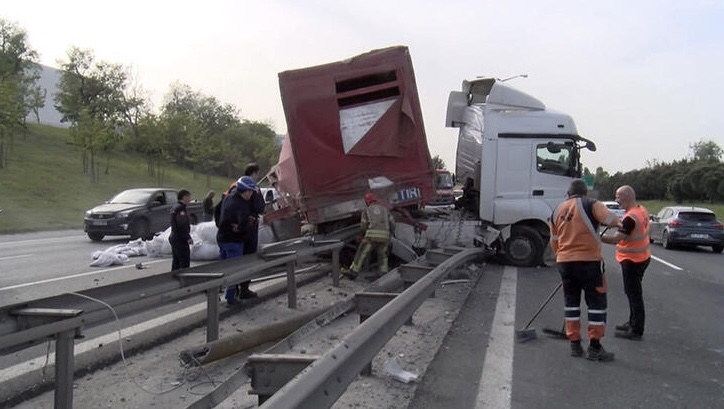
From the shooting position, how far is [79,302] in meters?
4.15

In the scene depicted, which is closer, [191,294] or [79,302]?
[79,302]

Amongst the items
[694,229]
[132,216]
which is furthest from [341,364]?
[694,229]

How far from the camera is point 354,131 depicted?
10.4 m

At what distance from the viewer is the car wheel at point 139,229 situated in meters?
18.0

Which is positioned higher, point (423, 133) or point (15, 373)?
point (423, 133)

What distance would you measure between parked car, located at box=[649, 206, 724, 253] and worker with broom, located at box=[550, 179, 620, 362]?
16.2 m

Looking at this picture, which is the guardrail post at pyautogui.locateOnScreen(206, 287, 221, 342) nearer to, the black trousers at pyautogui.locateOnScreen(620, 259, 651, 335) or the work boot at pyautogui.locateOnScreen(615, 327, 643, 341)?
the work boot at pyautogui.locateOnScreen(615, 327, 643, 341)

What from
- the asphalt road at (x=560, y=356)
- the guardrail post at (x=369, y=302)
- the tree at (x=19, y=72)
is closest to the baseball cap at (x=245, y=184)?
the asphalt road at (x=560, y=356)

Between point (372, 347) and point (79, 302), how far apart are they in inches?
80.1

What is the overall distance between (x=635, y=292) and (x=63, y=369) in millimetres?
5740

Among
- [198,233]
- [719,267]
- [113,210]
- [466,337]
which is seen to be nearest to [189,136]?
[113,210]

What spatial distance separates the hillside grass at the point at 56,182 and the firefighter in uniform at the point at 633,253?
72.5ft

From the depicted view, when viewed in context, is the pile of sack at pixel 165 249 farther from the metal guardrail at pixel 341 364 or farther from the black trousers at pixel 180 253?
the metal guardrail at pixel 341 364

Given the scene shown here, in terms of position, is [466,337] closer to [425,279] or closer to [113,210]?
[425,279]
